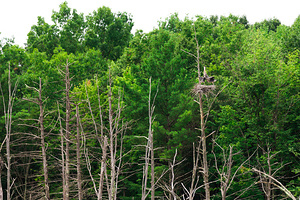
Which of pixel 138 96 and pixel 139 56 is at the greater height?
pixel 139 56

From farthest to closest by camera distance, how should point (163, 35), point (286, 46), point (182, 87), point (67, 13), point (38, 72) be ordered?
point (67, 13), point (38, 72), point (286, 46), point (163, 35), point (182, 87)

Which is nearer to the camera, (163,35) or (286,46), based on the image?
(163,35)

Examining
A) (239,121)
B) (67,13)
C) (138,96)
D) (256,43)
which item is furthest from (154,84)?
(67,13)

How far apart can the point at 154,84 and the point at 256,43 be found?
23.4 feet

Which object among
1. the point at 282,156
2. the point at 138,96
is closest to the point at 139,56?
the point at 138,96

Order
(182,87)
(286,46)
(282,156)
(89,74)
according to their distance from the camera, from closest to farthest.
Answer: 1. (282,156)
2. (182,87)
3. (286,46)
4. (89,74)

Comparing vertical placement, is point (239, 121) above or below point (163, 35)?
below

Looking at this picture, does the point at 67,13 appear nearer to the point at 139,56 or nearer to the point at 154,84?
the point at 139,56

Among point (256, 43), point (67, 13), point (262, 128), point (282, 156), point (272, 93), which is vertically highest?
point (67, 13)

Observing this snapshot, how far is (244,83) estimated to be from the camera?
20.3 meters

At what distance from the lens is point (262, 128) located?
1994cm

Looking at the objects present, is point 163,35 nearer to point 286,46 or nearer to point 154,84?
point 154,84

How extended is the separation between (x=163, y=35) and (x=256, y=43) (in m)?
5.68

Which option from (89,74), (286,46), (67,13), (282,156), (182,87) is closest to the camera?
(282,156)
